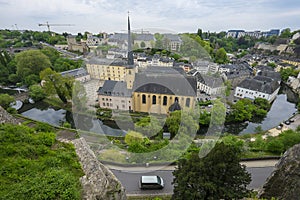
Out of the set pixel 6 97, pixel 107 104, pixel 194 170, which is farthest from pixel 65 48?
pixel 194 170

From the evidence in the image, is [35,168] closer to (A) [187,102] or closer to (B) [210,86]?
(A) [187,102]

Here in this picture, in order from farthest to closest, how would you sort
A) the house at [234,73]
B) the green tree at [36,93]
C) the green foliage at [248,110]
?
the house at [234,73] → the green tree at [36,93] → the green foliage at [248,110]

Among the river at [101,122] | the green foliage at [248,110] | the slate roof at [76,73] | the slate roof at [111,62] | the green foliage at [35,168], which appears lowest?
the river at [101,122]

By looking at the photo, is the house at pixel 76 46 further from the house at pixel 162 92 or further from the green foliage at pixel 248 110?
the green foliage at pixel 248 110

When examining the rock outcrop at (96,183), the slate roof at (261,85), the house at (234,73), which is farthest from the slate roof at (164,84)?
the rock outcrop at (96,183)

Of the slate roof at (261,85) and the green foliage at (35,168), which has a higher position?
the green foliage at (35,168)

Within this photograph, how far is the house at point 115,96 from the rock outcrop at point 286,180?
15644 mm

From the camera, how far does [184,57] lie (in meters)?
34.2

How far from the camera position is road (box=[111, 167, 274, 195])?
874 centimetres

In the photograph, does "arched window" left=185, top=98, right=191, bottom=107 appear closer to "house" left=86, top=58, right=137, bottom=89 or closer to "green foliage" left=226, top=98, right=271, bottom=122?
"green foliage" left=226, top=98, right=271, bottom=122

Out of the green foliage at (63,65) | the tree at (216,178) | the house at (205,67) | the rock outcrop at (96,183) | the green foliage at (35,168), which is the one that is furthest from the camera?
the green foliage at (63,65)

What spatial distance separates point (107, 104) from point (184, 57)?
19.7 m

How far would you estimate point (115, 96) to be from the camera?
20922mm

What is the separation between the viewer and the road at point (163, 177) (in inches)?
344
